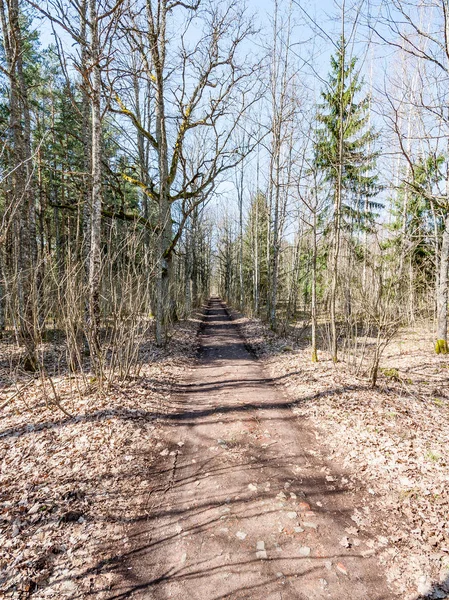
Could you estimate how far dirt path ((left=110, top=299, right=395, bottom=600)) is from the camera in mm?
2586

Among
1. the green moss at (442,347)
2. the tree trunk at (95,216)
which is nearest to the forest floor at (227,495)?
the tree trunk at (95,216)

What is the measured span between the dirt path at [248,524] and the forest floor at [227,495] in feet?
0.04

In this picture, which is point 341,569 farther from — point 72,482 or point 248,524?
point 72,482

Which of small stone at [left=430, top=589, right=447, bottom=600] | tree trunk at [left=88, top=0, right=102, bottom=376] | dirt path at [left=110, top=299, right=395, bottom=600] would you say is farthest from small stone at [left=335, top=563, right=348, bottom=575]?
tree trunk at [left=88, top=0, right=102, bottom=376]

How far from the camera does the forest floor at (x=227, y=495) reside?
8.70 feet

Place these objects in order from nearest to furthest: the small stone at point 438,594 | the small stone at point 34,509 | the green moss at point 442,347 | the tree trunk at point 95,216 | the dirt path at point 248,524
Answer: the small stone at point 438,594 < the dirt path at point 248,524 < the small stone at point 34,509 < the tree trunk at point 95,216 < the green moss at point 442,347

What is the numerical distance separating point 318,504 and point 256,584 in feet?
3.96

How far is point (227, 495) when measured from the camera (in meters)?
3.64

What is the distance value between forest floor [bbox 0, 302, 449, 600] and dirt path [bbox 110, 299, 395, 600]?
0.04 feet

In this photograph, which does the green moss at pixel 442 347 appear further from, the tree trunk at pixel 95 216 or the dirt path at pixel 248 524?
the tree trunk at pixel 95 216

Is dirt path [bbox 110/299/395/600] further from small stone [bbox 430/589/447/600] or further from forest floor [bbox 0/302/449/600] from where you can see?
small stone [bbox 430/589/447/600]

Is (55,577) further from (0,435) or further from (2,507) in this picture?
(0,435)

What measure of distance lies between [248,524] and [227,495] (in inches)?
18.9

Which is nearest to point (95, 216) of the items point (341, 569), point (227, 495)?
point (227, 495)
